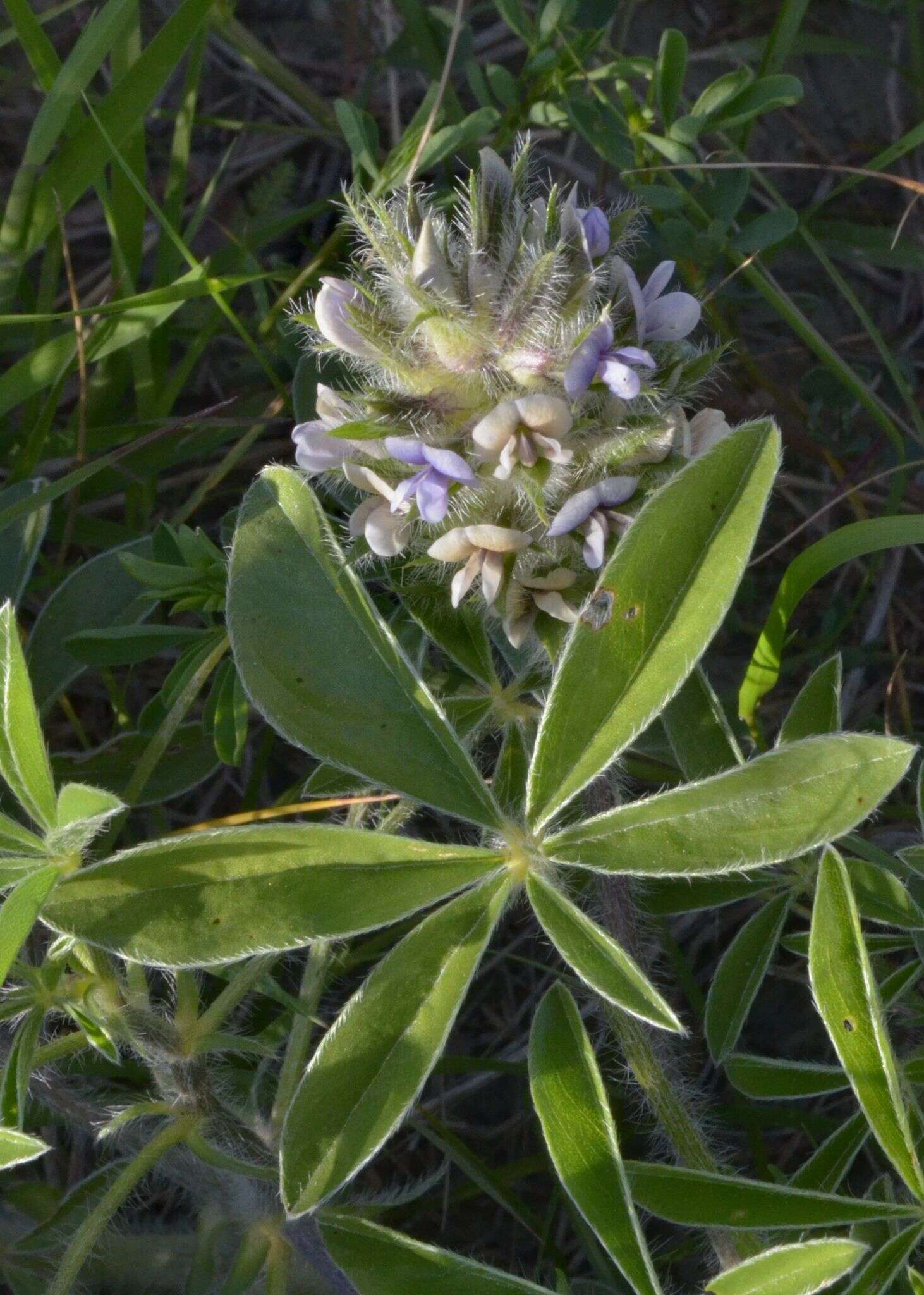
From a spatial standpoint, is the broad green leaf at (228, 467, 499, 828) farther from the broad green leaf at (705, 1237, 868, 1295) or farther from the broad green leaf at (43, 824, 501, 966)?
the broad green leaf at (705, 1237, 868, 1295)

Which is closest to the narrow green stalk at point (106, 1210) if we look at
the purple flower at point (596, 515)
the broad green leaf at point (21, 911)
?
the broad green leaf at point (21, 911)

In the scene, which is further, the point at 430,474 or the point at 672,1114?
the point at 672,1114

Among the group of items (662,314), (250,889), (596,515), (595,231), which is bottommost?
(250,889)

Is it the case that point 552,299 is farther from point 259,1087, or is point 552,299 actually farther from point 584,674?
point 259,1087

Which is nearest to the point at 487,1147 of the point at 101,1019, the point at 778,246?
the point at 101,1019

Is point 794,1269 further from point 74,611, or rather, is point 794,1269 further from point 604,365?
point 74,611

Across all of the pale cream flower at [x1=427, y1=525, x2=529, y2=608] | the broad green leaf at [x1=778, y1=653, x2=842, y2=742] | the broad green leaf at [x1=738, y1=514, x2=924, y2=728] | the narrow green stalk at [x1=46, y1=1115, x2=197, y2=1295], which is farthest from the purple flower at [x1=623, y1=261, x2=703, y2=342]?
the narrow green stalk at [x1=46, y1=1115, x2=197, y2=1295]

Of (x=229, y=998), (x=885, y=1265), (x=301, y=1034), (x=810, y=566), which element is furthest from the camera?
(x=810, y=566)

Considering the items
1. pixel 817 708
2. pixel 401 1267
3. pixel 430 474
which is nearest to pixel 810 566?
pixel 817 708
